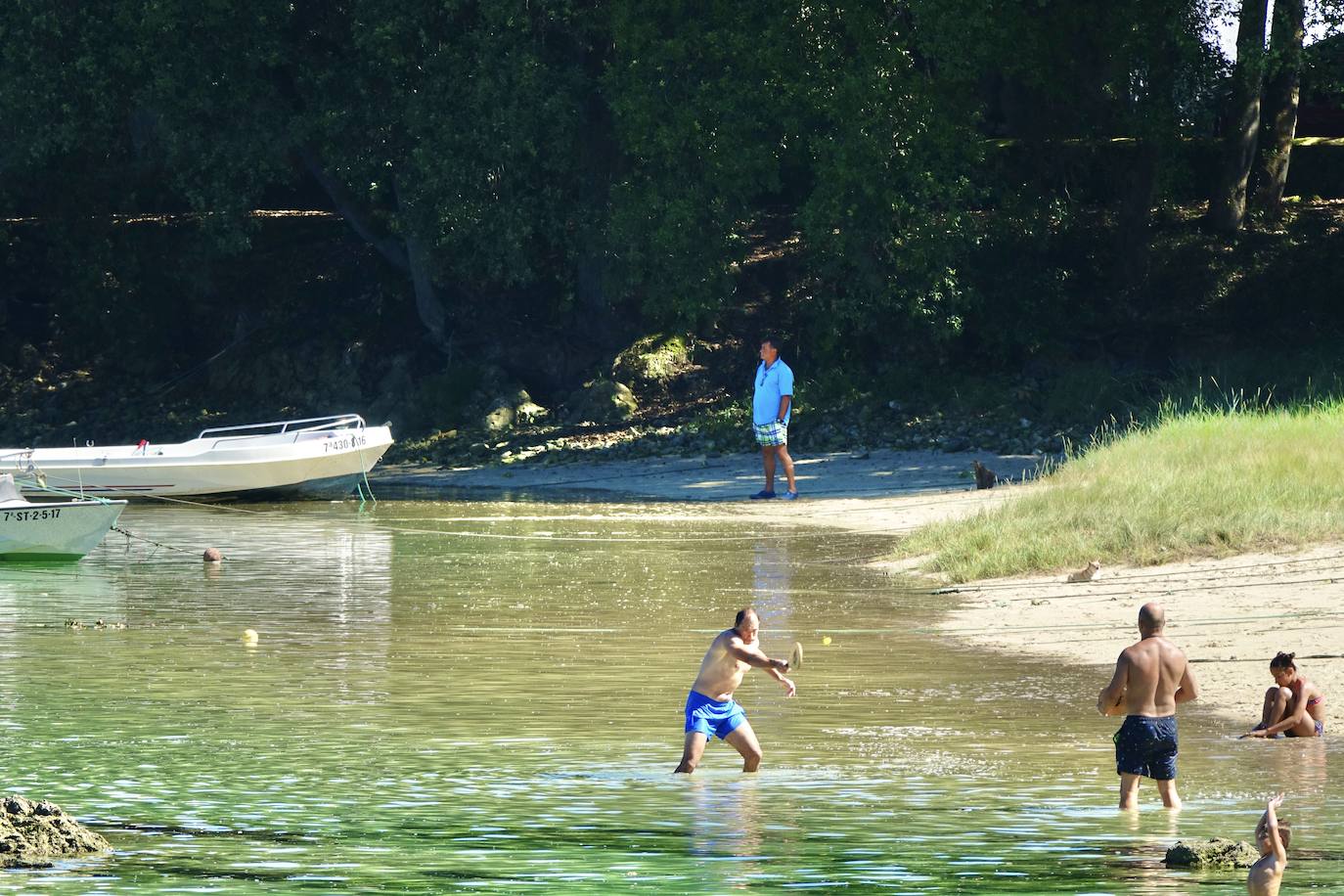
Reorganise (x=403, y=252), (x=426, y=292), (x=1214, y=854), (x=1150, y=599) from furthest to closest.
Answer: (x=403, y=252), (x=426, y=292), (x=1150, y=599), (x=1214, y=854)

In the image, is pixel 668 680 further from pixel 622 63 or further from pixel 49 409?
pixel 49 409

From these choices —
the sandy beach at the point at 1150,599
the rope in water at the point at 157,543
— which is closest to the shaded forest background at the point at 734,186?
the sandy beach at the point at 1150,599

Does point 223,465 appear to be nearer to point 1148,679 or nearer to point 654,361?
point 654,361

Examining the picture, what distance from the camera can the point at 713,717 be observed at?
11.5m

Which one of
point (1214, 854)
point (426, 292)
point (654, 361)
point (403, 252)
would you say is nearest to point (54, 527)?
point (1214, 854)

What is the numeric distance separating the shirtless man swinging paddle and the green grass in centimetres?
807

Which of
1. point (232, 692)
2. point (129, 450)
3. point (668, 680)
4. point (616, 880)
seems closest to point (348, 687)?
point (232, 692)

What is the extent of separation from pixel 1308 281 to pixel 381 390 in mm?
18163

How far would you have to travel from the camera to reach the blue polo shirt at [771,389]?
90.4ft

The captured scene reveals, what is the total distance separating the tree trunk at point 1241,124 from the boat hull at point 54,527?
20.0m

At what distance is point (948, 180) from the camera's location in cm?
3516

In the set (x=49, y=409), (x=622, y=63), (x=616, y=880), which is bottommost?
(x=616, y=880)

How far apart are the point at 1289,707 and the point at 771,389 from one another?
1590 cm

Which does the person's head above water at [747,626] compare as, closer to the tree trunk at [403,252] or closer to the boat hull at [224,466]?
the boat hull at [224,466]
